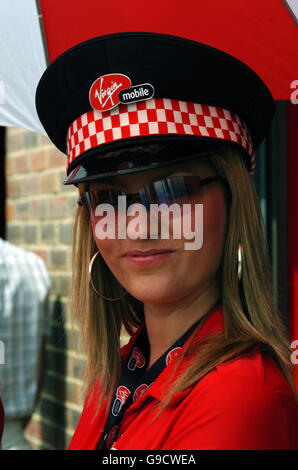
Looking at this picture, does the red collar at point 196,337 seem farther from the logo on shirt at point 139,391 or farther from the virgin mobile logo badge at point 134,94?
the virgin mobile logo badge at point 134,94

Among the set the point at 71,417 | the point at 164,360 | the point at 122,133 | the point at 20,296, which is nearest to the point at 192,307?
the point at 164,360

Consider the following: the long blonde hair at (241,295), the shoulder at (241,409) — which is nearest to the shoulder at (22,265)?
the long blonde hair at (241,295)

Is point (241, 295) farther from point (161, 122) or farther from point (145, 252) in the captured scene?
point (161, 122)

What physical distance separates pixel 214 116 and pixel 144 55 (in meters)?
0.20

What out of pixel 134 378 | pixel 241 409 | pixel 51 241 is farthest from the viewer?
pixel 51 241

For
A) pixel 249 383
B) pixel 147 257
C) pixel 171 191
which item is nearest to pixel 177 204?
pixel 171 191

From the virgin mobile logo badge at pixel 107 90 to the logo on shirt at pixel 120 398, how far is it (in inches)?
26.9

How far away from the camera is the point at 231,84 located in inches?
49.1

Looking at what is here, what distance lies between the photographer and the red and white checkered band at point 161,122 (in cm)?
119

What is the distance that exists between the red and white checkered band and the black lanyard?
0.43 metres

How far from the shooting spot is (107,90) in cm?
124

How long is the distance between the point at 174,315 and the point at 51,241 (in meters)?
2.01

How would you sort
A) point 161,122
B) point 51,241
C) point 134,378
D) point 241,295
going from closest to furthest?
point 161,122, point 241,295, point 134,378, point 51,241

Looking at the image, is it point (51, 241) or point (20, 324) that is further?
point (51, 241)
